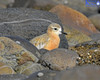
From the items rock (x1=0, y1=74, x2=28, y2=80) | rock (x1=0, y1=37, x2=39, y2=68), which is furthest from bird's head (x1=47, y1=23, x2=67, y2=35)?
rock (x1=0, y1=74, x2=28, y2=80)

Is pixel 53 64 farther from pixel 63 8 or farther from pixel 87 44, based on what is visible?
pixel 63 8

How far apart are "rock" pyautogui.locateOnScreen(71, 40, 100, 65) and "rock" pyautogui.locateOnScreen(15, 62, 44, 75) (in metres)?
1.50

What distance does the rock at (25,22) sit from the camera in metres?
14.8

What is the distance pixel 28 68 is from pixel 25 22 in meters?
4.82

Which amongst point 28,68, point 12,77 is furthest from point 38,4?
point 12,77

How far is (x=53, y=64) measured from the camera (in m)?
10.9

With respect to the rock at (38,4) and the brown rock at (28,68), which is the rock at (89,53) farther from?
the rock at (38,4)

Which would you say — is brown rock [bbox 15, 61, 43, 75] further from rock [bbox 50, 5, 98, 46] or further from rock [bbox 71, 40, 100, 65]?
rock [bbox 50, 5, 98, 46]

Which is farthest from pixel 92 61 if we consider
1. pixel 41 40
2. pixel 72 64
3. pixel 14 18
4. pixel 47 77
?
pixel 14 18

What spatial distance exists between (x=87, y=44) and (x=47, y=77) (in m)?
5.97

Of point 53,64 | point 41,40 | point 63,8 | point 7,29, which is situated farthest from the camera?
point 63,8

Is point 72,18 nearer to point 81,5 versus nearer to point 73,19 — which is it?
point 73,19

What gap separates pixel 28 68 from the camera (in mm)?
10703

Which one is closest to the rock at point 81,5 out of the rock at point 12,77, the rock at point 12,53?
the rock at point 12,53
